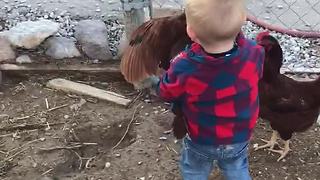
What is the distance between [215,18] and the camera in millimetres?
1746

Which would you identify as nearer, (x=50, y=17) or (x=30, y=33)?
(x=30, y=33)

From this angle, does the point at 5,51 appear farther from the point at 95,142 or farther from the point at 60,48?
the point at 95,142

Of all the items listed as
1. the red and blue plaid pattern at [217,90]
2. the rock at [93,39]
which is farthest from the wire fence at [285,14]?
the red and blue plaid pattern at [217,90]

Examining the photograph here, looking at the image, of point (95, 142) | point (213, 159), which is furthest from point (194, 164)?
point (95, 142)

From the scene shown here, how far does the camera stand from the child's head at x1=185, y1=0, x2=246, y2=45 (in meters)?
1.74

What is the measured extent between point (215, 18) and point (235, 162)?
613 mm

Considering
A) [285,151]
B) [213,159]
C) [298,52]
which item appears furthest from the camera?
[298,52]

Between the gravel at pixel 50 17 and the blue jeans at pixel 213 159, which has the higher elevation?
the blue jeans at pixel 213 159

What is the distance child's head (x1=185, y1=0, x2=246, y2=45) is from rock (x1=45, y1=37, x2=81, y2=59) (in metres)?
1.86

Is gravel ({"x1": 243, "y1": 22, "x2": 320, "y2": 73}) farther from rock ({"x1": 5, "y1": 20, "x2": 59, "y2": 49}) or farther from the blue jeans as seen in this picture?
the blue jeans

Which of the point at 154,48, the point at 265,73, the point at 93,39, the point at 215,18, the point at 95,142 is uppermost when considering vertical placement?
the point at 215,18

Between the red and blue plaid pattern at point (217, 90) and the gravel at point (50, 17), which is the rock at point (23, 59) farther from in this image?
the red and blue plaid pattern at point (217, 90)

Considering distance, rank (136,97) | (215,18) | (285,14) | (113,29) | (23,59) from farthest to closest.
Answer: (285,14)
(113,29)
(23,59)
(136,97)
(215,18)

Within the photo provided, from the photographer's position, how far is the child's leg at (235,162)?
81.4 inches
